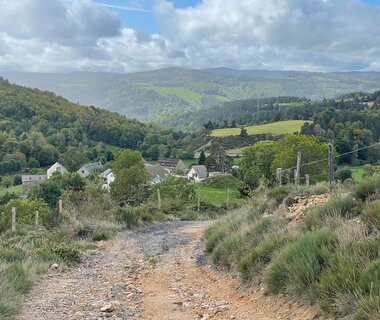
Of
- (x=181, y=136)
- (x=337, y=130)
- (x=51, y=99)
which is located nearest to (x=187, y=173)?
(x=337, y=130)

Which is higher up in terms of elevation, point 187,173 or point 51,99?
point 51,99

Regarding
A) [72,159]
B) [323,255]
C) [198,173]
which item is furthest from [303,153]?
[72,159]

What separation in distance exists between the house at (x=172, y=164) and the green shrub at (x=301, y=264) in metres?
102

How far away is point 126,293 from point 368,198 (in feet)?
15.3

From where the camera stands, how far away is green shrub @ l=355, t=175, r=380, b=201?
27.0 ft

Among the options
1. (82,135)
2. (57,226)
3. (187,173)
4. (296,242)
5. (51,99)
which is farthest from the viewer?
(51,99)

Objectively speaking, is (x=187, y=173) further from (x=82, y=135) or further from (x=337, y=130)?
(x=82, y=135)

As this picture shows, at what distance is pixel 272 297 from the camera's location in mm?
6324

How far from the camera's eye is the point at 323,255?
6.04m

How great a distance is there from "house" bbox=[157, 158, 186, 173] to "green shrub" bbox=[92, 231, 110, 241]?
92.8 meters

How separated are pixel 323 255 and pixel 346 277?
2.84 ft

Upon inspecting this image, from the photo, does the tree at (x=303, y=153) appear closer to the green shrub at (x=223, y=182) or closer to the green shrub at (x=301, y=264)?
the green shrub at (x=223, y=182)

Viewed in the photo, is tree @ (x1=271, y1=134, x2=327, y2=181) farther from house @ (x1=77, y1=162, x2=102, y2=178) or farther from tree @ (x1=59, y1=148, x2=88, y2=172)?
tree @ (x1=59, y1=148, x2=88, y2=172)

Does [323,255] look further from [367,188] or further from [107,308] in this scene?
[107,308]
